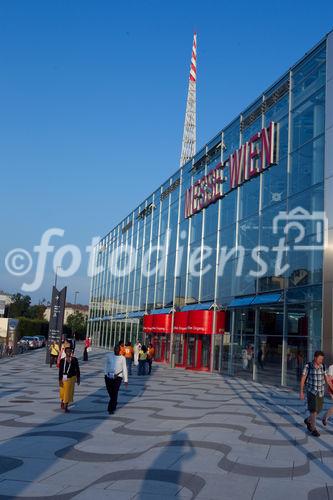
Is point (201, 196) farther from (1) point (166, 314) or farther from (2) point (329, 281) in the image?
(2) point (329, 281)

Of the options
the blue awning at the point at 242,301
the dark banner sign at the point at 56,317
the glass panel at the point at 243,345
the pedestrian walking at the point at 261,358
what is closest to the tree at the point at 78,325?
the dark banner sign at the point at 56,317

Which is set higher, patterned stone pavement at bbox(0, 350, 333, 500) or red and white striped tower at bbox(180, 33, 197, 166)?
red and white striped tower at bbox(180, 33, 197, 166)

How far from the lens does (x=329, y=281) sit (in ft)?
71.2

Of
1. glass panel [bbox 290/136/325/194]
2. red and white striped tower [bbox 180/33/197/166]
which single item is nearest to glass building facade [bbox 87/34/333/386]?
glass panel [bbox 290/136/325/194]

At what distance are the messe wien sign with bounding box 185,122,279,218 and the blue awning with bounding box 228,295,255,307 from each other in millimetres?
6208

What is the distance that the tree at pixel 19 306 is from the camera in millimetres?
115037

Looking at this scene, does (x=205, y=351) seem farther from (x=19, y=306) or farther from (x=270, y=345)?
(x=19, y=306)

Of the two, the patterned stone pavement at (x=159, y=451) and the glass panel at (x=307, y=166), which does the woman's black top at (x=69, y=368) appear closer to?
the patterned stone pavement at (x=159, y=451)

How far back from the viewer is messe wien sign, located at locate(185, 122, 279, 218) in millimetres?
27203

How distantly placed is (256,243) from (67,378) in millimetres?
16450

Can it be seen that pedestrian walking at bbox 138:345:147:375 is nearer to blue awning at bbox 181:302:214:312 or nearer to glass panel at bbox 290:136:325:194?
blue awning at bbox 181:302:214:312

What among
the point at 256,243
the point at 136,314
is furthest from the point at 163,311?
the point at 256,243

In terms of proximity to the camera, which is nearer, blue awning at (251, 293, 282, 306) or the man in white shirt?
the man in white shirt

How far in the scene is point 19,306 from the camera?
389ft
